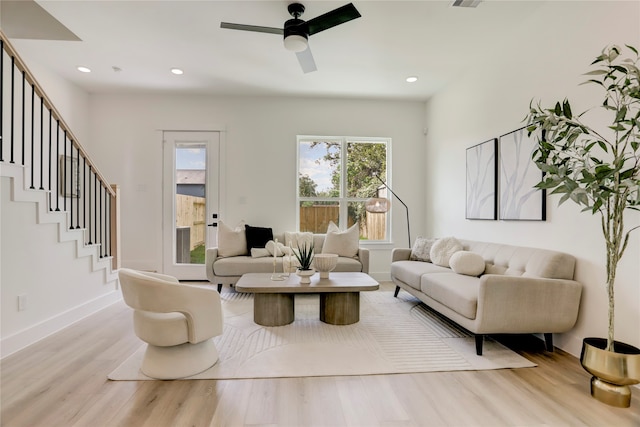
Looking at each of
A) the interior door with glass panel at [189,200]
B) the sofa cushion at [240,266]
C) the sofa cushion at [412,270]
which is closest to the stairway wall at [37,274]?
the sofa cushion at [240,266]

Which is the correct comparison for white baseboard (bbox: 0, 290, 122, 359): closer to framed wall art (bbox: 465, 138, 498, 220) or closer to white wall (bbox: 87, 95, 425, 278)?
white wall (bbox: 87, 95, 425, 278)

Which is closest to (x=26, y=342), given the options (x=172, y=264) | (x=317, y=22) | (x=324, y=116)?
(x=172, y=264)

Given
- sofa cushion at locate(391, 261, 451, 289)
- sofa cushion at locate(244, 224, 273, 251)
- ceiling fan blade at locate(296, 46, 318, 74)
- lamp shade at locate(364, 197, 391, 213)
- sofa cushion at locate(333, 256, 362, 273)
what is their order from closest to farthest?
ceiling fan blade at locate(296, 46, 318, 74)
sofa cushion at locate(391, 261, 451, 289)
sofa cushion at locate(333, 256, 362, 273)
sofa cushion at locate(244, 224, 273, 251)
lamp shade at locate(364, 197, 391, 213)

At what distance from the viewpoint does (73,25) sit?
302 cm

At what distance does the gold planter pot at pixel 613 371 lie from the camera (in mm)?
1708

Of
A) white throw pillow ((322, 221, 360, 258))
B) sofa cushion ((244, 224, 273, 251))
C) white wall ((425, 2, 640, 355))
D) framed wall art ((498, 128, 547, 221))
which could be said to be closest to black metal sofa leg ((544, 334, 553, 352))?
white wall ((425, 2, 640, 355))

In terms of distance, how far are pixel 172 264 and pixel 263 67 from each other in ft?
10.6

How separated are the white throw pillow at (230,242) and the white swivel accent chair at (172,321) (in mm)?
2053

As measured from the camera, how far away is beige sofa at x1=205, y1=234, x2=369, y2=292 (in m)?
3.96

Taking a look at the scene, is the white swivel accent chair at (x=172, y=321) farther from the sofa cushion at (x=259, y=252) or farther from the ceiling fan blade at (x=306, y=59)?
the ceiling fan blade at (x=306, y=59)

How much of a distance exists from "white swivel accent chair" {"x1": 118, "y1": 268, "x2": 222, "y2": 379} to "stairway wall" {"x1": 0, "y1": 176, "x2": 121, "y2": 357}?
1.16 meters

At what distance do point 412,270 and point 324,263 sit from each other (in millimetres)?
1048

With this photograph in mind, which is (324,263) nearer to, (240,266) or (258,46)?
(240,266)

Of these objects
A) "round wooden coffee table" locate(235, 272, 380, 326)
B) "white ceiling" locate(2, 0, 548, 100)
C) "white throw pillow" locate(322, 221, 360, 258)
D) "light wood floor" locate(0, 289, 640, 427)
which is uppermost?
"white ceiling" locate(2, 0, 548, 100)
